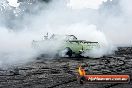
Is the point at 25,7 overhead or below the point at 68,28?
overhead

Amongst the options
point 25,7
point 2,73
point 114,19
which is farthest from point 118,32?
point 25,7

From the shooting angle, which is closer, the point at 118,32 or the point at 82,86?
the point at 82,86

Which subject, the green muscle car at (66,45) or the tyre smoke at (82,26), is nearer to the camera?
the green muscle car at (66,45)

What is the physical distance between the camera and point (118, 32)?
109 feet

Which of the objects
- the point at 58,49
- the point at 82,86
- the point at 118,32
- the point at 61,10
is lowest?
the point at 82,86

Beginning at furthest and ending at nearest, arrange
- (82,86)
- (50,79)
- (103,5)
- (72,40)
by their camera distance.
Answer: (103,5) < (72,40) < (50,79) < (82,86)

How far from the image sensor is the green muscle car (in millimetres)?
18625

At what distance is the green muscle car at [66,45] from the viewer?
61.1ft

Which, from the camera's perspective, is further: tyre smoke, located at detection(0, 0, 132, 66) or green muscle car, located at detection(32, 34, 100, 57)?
tyre smoke, located at detection(0, 0, 132, 66)

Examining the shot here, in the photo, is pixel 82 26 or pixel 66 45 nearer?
pixel 66 45

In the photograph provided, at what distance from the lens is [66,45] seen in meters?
19.2

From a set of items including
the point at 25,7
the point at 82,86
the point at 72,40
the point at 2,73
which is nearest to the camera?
the point at 82,86

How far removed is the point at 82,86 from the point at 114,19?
21617 mm

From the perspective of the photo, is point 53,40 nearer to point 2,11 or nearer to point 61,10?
point 61,10
